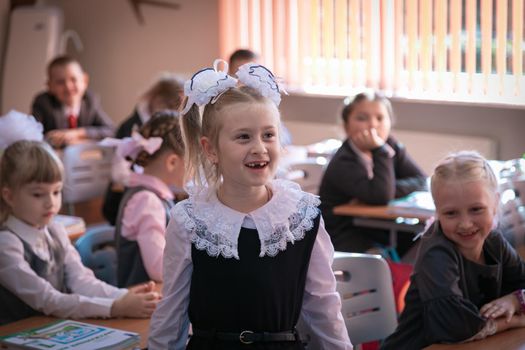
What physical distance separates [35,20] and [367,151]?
4328 millimetres

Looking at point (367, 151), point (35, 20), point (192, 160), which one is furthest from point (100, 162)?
point (192, 160)

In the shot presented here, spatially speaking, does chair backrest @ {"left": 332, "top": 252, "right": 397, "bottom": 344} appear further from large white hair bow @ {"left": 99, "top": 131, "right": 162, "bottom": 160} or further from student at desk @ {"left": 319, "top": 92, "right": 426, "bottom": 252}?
student at desk @ {"left": 319, "top": 92, "right": 426, "bottom": 252}

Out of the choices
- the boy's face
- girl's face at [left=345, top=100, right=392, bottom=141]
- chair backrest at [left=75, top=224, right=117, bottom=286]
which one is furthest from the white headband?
the boy's face

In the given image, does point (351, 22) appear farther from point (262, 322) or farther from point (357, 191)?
point (262, 322)

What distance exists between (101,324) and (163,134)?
1021mm

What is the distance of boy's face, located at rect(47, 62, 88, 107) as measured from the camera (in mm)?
6469

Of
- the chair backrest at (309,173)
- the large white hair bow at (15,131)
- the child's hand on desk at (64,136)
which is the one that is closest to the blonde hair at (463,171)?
the large white hair bow at (15,131)

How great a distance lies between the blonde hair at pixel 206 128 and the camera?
2.18m

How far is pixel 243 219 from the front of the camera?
7.16ft

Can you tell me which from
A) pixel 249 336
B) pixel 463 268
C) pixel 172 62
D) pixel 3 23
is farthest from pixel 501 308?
pixel 3 23

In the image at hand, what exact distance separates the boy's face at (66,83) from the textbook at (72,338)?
13.6 ft

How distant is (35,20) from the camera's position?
7953mm

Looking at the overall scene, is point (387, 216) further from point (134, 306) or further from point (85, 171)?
point (85, 171)

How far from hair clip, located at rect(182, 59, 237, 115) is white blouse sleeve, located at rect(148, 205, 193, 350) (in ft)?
0.91
